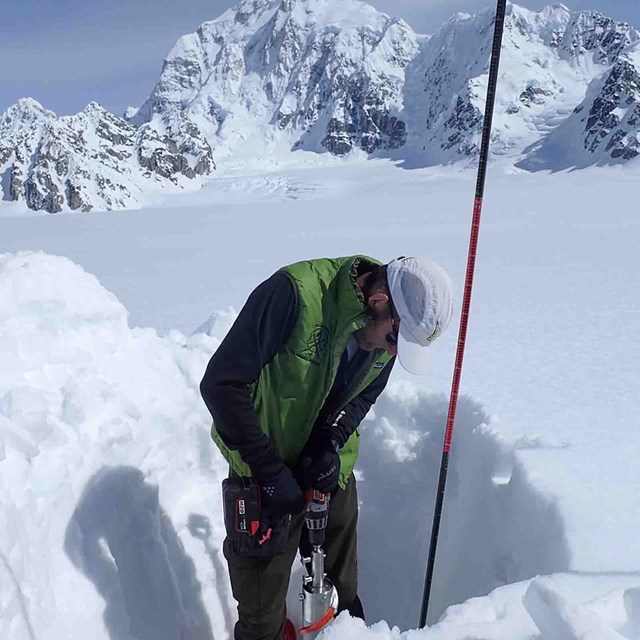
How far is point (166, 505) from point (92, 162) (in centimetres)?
8027

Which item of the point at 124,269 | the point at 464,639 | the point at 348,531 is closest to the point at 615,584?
the point at 464,639

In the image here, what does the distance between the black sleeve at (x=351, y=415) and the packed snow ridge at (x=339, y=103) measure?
70867 mm

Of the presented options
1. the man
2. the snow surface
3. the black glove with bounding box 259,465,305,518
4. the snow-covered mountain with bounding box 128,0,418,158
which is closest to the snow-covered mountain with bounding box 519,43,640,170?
the snow-covered mountain with bounding box 128,0,418,158

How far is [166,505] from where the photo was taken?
3.50 metres

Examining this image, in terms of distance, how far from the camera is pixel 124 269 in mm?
13656

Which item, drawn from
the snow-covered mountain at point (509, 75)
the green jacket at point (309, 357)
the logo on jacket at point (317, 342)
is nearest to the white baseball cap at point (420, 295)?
the green jacket at point (309, 357)

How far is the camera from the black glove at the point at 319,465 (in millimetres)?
2613

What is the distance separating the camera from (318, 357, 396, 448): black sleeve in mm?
2734

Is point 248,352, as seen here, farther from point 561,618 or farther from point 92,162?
point 92,162

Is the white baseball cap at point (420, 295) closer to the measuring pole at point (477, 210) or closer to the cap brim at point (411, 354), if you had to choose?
the cap brim at point (411, 354)

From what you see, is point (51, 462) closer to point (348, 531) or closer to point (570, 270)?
point (348, 531)

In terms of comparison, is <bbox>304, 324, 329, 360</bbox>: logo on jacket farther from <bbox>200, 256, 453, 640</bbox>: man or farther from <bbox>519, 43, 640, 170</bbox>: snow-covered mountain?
<bbox>519, 43, 640, 170</bbox>: snow-covered mountain

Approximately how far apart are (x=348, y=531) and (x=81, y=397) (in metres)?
1.48

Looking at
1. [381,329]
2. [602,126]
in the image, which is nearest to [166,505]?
[381,329]
